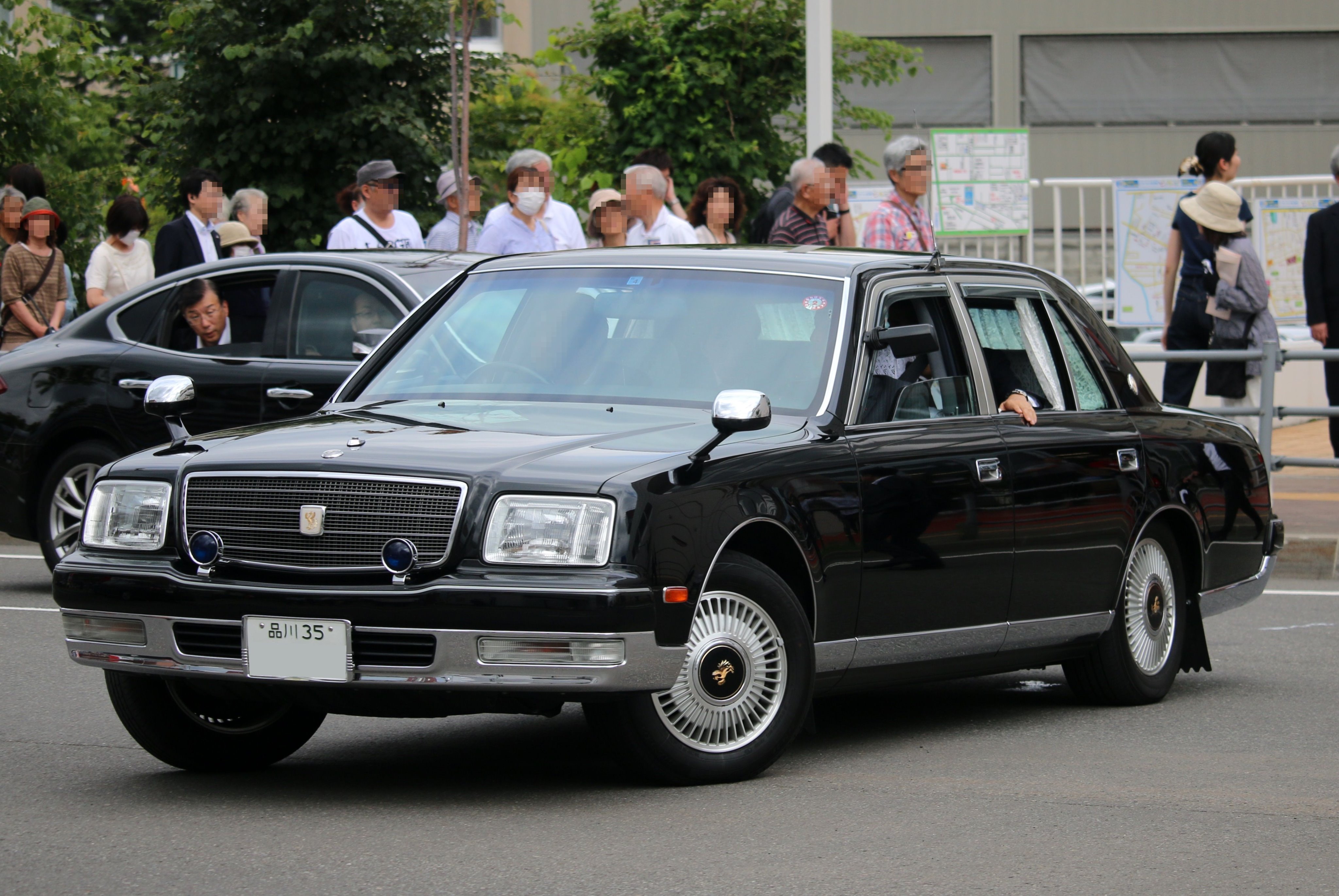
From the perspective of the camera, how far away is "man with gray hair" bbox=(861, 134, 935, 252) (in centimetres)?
1141

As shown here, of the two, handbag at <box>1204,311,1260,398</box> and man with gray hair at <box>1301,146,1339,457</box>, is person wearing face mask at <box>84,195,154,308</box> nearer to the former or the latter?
handbag at <box>1204,311,1260,398</box>

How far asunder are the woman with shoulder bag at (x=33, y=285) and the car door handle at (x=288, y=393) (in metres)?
3.95

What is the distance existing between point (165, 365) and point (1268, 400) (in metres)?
7.04

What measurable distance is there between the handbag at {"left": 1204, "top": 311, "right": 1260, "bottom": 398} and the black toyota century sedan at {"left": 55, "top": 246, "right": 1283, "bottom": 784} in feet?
19.7

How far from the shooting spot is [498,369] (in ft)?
23.1

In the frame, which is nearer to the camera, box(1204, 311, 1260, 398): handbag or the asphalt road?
A: the asphalt road

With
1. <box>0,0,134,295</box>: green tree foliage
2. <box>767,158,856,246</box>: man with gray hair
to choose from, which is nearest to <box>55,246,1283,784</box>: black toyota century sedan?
<box>767,158,856,246</box>: man with gray hair

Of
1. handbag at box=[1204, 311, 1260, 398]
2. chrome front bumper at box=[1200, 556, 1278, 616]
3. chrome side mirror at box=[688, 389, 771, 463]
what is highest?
chrome side mirror at box=[688, 389, 771, 463]

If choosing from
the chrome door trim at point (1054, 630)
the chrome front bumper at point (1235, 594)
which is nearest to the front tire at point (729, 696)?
the chrome door trim at point (1054, 630)

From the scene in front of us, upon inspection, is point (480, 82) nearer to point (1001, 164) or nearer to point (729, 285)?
point (1001, 164)

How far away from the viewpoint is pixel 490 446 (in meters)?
5.99

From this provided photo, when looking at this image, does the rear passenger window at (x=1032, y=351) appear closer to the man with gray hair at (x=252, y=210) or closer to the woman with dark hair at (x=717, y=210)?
the woman with dark hair at (x=717, y=210)

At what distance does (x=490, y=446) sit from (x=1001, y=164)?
1105 centimetres

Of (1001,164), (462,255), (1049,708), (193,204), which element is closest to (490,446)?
(1049,708)
